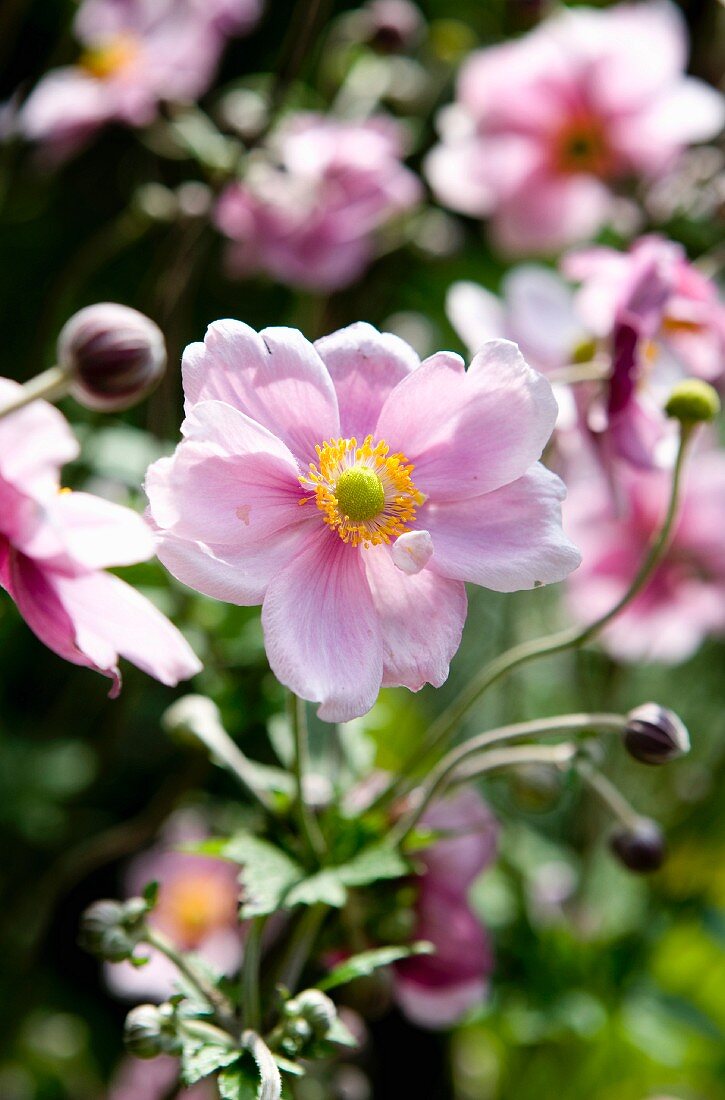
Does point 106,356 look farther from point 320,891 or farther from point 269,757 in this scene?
point 269,757

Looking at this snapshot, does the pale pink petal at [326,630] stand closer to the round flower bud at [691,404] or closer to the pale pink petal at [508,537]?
the pale pink petal at [508,537]

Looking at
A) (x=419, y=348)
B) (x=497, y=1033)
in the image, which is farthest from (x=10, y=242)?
(x=497, y=1033)

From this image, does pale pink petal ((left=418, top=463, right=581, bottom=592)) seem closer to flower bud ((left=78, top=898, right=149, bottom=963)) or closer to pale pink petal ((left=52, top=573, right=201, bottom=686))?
pale pink petal ((left=52, top=573, right=201, bottom=686))

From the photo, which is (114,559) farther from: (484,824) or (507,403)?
(484,824)

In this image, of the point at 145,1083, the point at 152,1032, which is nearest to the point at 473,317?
the point at 152,1032

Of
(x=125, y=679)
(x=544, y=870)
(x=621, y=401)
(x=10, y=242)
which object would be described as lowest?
(x=544, y=870)
